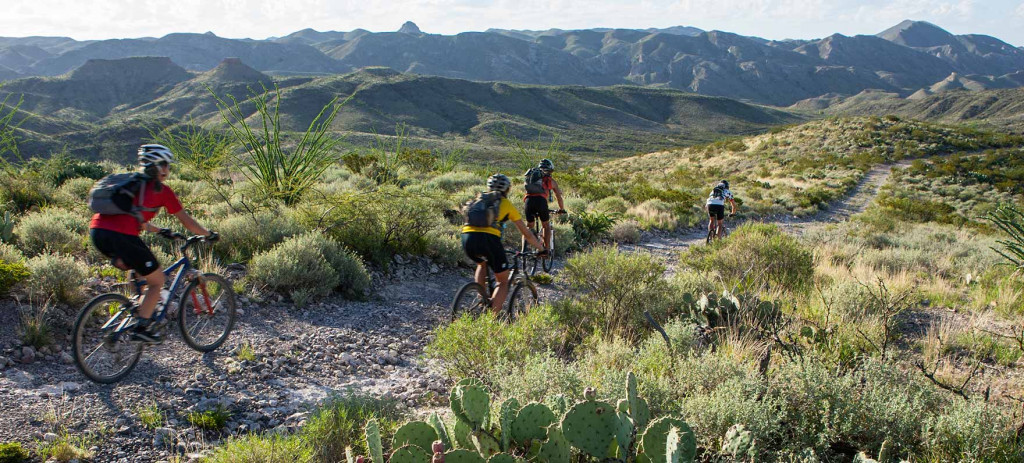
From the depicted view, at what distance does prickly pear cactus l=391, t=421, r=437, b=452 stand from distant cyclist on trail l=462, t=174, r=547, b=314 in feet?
10.4

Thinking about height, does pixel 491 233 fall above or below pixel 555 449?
above

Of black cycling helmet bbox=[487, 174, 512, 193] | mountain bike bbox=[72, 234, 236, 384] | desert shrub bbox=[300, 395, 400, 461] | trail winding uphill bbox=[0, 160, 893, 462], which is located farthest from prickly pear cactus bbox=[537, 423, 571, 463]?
mountain bike bbox=[72, 234, 236, 384]

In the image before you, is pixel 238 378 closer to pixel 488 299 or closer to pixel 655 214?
pixel 488 299

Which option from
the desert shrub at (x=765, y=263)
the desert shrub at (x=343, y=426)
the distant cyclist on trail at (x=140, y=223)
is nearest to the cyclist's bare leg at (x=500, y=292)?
the desert shrub at (x=343, y=426)

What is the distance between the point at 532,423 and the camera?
2896mm

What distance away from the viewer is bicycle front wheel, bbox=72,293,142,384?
435 centimetres

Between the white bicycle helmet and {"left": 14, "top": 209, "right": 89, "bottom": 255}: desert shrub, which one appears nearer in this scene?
the white bicycle helmet

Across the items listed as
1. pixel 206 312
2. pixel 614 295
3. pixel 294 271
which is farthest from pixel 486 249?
pixel 206 312

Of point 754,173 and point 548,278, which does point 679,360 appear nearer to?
point 548,278

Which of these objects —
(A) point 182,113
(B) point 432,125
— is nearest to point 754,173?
(B) point 432,125

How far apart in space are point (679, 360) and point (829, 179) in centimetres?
3149

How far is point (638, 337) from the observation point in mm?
5871

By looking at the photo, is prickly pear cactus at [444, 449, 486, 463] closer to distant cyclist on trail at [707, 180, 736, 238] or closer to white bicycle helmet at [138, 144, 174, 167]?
white bicycle helmet at [138, 144, 174, 167]

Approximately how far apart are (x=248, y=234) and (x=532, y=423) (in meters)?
6.50
